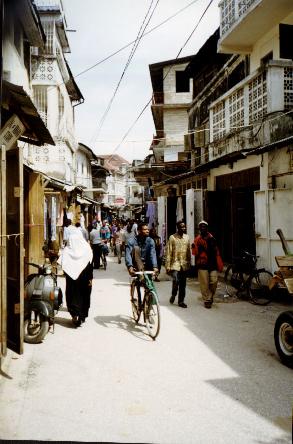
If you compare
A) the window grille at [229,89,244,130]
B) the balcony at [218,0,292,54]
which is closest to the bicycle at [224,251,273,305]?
the window grille at [229,89,244,130]

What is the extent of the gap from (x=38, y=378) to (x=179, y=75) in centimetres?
2904

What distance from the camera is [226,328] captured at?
7285 mm

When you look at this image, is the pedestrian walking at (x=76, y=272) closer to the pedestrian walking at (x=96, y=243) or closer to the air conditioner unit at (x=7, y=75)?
the air conditioner unit at (x=7, y=75)

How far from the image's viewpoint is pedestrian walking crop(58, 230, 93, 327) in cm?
723

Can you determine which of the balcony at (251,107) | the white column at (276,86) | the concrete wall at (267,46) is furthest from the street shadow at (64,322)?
the concrete wall at (267,46)

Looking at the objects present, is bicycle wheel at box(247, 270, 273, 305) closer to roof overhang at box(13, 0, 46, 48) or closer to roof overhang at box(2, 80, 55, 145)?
roof overhang at box(2, 80, 55, 145)

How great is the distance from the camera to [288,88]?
10773 millimetres

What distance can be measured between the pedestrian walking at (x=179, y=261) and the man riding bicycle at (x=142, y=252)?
5.14ft

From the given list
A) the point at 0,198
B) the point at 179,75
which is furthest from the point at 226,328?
the point at 179,75

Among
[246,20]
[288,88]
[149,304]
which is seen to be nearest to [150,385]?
[149,304]

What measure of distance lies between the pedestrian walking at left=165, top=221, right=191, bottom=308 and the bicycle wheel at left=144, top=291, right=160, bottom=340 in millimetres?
2268

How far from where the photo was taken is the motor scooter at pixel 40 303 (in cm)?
626

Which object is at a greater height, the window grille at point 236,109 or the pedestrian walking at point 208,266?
the window grille at point 236,109

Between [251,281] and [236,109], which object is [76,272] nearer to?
[251,281]
